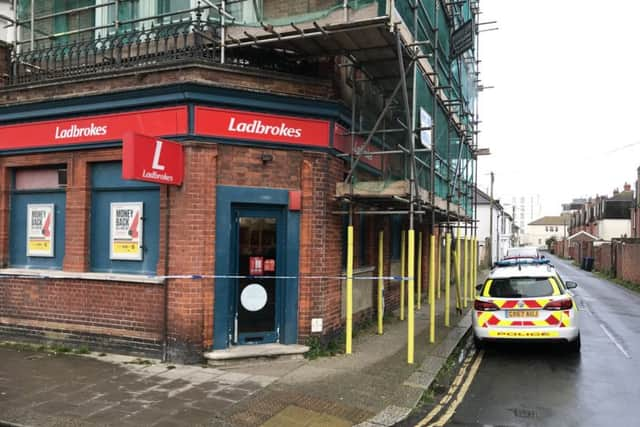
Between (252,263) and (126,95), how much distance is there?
3365 mm

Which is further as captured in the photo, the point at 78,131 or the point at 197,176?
the point at 78,131

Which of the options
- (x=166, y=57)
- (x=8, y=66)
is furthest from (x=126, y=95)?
(x=8, y=66)

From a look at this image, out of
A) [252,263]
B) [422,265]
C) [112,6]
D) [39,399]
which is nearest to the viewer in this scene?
[39,399]

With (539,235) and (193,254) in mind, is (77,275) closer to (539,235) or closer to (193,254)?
(193,254)

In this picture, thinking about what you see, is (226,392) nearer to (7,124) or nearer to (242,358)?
(242,358)

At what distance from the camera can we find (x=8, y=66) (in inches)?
399

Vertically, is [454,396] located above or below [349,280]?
below

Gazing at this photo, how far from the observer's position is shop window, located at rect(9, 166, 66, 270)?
922 centimetres

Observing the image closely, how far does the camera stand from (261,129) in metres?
8.20

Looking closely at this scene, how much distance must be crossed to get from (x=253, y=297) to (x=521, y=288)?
4568mm

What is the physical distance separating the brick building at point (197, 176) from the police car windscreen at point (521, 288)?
1999 mm

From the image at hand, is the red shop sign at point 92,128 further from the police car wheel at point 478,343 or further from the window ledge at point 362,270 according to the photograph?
the police car wheel at point 478,343

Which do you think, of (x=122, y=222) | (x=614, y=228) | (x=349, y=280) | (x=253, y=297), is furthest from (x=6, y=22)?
(x=614, y=228)

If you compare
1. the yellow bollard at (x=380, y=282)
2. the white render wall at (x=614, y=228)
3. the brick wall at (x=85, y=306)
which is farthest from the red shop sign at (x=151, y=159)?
the white render wall at (x=614, y=228)
